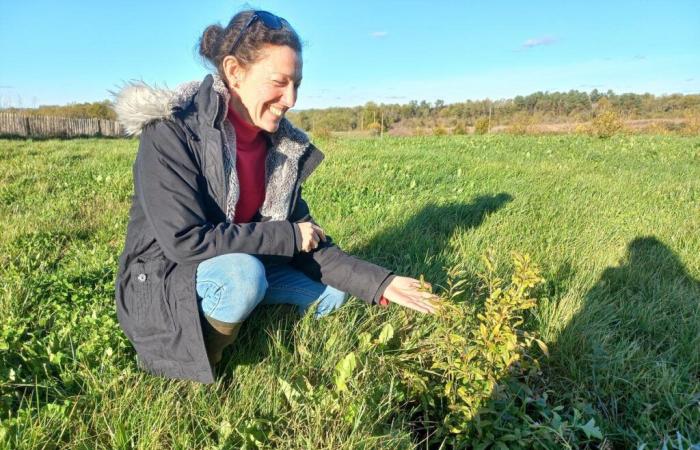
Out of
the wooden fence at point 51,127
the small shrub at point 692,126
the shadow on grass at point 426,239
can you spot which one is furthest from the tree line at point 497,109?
the shadow on grass at point 426,239

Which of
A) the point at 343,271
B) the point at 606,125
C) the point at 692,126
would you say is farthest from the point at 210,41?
the point at 692,126

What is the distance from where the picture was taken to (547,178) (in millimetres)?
6562

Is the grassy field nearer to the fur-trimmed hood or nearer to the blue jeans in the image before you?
the blue jeans

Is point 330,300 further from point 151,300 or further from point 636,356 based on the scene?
point 636,356

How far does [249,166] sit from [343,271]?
0.68m

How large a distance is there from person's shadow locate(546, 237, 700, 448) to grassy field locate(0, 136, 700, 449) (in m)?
0.01

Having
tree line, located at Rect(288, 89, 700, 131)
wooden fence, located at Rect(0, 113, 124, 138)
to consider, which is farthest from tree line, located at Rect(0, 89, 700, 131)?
wooden fence, located at Rect(0, 113, 124, 138)

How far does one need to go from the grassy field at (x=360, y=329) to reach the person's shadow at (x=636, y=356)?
0.01 meters

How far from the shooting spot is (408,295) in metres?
2.20

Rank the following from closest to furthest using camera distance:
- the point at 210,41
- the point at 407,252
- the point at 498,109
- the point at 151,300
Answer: the point at 151,300
the point at 210,41
the point at 407,252
the point at 498,109

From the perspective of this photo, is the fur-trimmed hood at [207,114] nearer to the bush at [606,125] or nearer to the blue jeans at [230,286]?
the blue jeans at [230,286]

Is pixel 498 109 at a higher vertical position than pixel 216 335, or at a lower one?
higher

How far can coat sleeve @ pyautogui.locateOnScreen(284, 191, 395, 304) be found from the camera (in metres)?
2.28

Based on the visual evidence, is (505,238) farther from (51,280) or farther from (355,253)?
(51,280)
